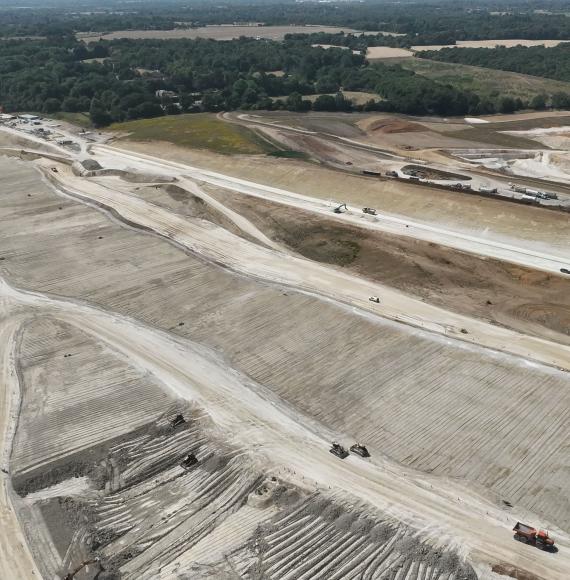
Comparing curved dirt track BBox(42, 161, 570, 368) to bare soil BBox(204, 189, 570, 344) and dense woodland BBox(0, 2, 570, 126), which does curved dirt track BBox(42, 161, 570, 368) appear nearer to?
bare soil BBox(204, 189, 570, 344)

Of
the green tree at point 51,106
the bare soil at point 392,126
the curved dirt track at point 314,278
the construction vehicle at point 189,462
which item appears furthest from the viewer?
the green tree at point 51,106

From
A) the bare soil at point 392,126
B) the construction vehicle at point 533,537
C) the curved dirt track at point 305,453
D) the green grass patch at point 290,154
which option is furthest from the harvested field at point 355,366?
the bare soil at point 392,126

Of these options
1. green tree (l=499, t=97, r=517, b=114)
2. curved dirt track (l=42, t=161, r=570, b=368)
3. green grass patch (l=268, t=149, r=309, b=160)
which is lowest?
curved dirt track (l=42, t=161, r=570, b=368)

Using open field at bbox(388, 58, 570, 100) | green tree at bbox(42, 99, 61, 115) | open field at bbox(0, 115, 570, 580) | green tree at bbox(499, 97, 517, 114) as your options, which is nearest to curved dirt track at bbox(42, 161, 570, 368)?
open field at bbox(0, 115, 570, 580)

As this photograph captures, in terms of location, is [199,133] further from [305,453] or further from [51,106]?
[305,453]

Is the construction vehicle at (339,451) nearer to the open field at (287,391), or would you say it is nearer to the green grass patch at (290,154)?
the open field at (287,391)

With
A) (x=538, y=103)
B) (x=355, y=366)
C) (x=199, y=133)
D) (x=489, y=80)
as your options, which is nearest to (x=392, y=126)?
(x=199, y=133)
